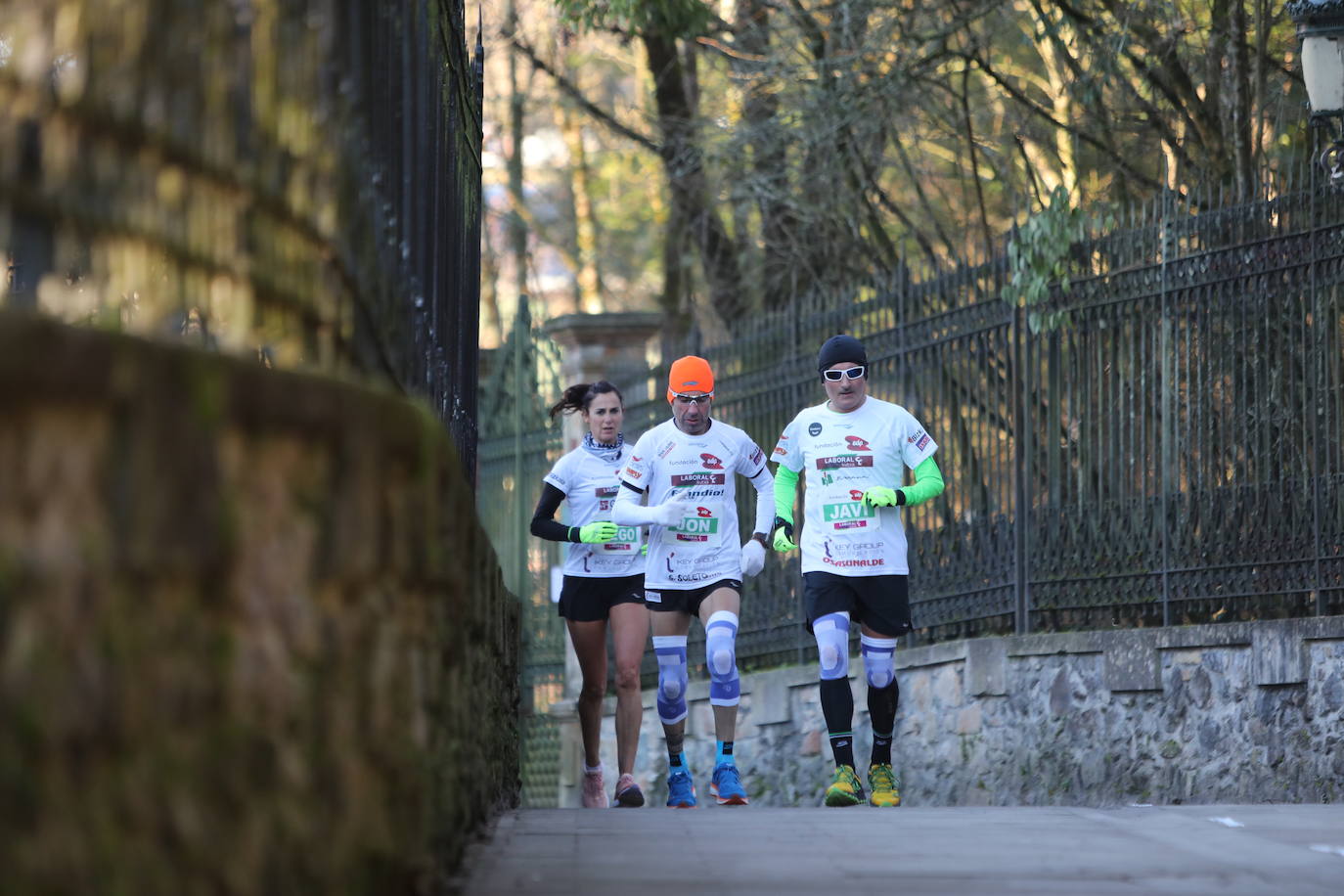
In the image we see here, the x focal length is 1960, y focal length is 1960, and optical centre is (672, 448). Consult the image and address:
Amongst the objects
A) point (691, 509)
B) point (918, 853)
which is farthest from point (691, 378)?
point (918, 853)

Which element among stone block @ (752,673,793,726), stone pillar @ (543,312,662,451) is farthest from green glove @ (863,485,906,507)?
stone pillar @ (543,312,662,451)

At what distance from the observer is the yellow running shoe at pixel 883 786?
8836 millimetres

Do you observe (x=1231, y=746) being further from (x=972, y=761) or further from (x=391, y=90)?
(x=391, y=90)

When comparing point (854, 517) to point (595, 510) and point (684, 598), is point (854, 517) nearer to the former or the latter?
point (684, 598)

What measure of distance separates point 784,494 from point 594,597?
1063 millimetres

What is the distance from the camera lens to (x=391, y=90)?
4.70 metres

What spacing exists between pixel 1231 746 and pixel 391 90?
583 centimetres

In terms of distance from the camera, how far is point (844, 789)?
855 centimetres

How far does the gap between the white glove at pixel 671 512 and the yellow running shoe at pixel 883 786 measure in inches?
57.3

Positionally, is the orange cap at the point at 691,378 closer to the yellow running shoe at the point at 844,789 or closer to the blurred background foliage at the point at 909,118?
the yellow running shoe at the point at 844,789

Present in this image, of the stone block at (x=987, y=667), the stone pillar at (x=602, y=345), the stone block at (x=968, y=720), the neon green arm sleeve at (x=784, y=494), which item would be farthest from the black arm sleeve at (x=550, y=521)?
the stone pillar at (x=602, y=345)

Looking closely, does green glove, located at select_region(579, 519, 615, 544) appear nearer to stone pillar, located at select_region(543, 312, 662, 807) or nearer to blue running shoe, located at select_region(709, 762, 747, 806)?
blue running shoe, located at select_region(709, 762, 747, 806)

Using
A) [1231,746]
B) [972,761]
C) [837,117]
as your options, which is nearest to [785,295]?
[837,117]

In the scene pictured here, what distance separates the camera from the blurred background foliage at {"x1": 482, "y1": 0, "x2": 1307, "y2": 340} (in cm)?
1319
